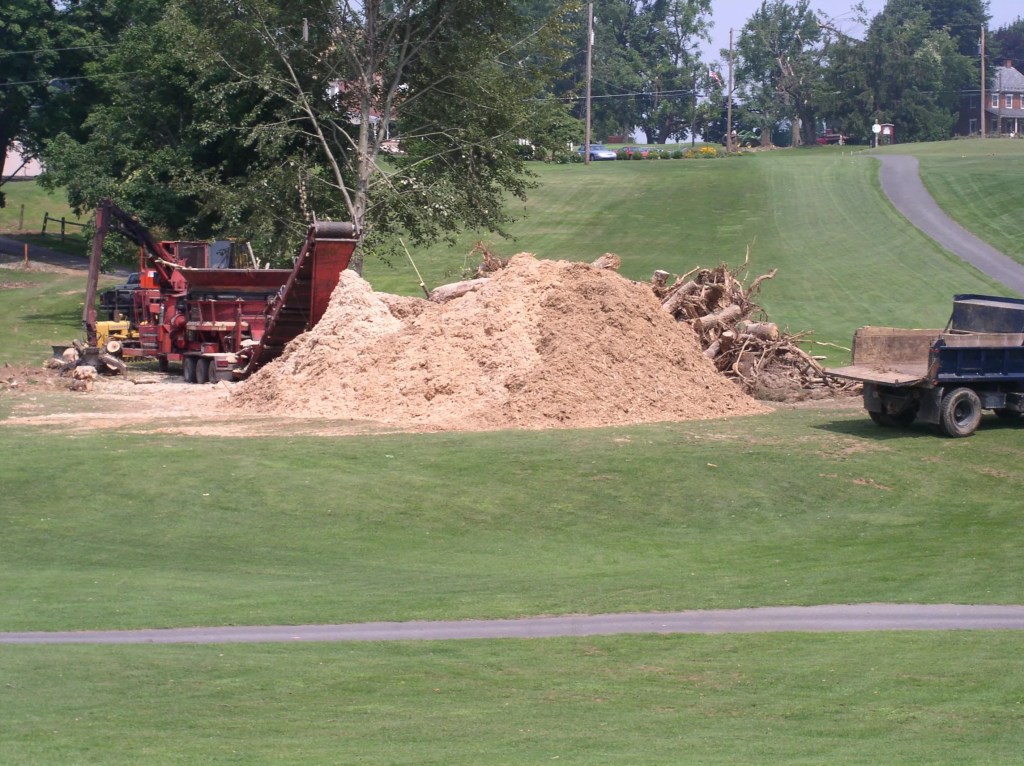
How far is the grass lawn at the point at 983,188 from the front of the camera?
68375 mm

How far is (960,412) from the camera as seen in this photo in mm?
24031

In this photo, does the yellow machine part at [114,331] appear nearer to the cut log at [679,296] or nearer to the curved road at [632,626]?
the cut log at [679,296]

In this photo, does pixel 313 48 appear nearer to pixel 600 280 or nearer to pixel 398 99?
pixel 398 99

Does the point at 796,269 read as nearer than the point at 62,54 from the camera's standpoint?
Yes

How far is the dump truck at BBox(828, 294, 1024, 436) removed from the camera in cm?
2348

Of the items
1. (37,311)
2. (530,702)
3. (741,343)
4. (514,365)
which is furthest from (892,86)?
(530,702)

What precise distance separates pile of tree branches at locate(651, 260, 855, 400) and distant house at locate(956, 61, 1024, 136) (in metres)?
129

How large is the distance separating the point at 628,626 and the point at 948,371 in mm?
12087

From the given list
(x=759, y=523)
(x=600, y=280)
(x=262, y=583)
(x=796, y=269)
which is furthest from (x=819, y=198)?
(x=262, y=583)

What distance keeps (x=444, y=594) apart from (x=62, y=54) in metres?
57.7

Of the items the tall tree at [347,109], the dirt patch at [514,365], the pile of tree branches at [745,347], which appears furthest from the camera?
the tall tree at [347,109]

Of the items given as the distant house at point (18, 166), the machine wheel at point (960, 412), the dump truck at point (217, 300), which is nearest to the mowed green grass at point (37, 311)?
the dump truck at point (217, 300)

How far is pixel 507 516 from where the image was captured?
1930 cm

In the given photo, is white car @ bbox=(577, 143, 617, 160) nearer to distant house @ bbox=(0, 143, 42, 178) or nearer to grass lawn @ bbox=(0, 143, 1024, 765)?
distant house @ bbox=(0, 143, 42, 178)
